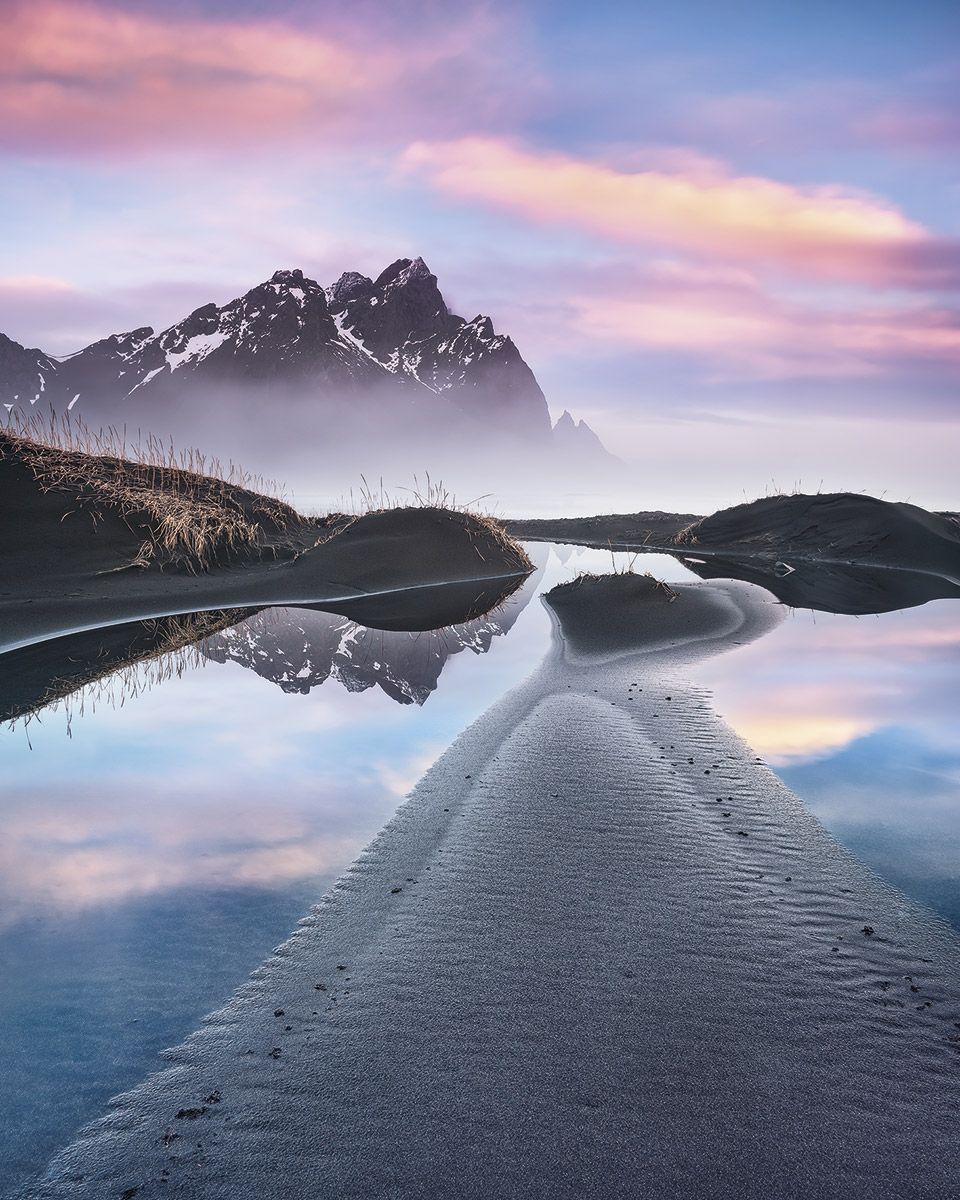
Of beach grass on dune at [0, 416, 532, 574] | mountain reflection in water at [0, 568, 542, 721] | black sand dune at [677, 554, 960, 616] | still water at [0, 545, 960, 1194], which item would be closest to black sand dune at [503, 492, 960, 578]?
black sand dune at [677, 554, 960, 616]

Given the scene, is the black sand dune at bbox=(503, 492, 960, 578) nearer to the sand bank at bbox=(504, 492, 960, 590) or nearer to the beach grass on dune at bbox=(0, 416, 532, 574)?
the sand bank at bbox=(504, 492, 960, 590)

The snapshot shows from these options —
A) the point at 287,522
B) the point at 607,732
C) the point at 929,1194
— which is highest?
the point at 287,522

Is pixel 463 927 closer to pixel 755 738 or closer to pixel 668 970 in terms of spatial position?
pixel 668 970

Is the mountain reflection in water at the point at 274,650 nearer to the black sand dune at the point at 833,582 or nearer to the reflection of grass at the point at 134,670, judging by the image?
the reflection of grass at the point at 134,670

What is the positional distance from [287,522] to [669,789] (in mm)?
19345

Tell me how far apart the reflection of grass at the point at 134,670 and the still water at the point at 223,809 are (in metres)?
0.06

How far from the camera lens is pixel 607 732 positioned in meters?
6.75

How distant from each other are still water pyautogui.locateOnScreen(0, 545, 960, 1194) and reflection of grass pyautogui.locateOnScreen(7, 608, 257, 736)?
0.06 metres

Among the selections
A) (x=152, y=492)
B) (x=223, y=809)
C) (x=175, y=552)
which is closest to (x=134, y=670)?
(x=223, y=809)

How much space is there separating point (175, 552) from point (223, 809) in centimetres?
1283

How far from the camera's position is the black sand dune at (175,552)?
13.9m

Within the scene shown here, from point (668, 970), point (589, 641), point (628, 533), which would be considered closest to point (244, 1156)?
point (668, 970)

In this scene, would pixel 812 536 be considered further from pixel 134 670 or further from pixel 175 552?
pixel 134 670

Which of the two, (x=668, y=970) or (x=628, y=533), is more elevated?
(x=628, y=533)
